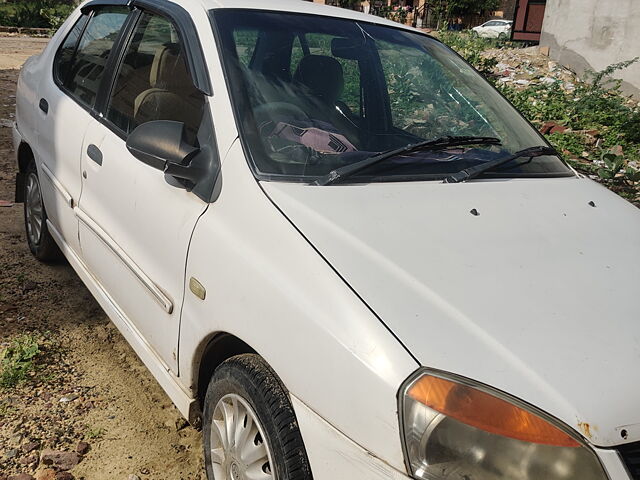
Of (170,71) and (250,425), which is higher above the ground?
(170,71)

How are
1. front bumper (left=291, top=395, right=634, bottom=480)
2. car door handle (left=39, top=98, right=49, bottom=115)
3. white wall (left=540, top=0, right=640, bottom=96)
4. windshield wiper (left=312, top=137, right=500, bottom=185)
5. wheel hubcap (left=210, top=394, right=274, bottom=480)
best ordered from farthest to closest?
1. white wall (left=540, top=0, right=640, bottom=96)
2. car door handle (left=39, top=98, right=49, bottom=115)
3. windshield wiper (left=312, top=137, right=500, bottom=185)
4. wheel hubcap (left=210, top=394, right=274, bottom=480)
5. front bumper (left=291, top=395, right=634, bottom=480)

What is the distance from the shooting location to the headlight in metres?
1.35

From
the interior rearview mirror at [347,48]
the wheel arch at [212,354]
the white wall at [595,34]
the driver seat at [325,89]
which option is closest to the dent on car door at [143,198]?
the wheel arch at [212,354]

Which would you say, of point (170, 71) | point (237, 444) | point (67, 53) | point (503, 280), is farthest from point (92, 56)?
point (503, 280)

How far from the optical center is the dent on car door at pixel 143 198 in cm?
221

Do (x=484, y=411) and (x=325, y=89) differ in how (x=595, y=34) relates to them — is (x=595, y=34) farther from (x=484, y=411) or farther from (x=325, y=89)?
(x=484, y=411)

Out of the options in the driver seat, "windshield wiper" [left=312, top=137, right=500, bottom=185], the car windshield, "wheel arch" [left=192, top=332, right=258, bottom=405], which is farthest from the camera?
the driver seat

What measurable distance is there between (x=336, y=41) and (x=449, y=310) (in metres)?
1.60

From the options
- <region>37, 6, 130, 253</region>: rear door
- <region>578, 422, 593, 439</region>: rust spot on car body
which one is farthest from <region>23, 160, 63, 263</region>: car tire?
<region>578, 422, 593, 439</region>: rust spot on car body

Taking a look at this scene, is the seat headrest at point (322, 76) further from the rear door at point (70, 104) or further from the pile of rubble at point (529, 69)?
the pile of rubble at point (529, 69)

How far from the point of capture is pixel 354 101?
2.73 meters

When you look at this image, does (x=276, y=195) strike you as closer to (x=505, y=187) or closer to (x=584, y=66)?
(x=505, y=187)

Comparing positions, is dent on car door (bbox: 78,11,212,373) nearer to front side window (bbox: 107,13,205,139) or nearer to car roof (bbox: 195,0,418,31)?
front side window (bbox: 107,13,205,139)

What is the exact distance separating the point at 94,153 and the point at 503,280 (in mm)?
1900
